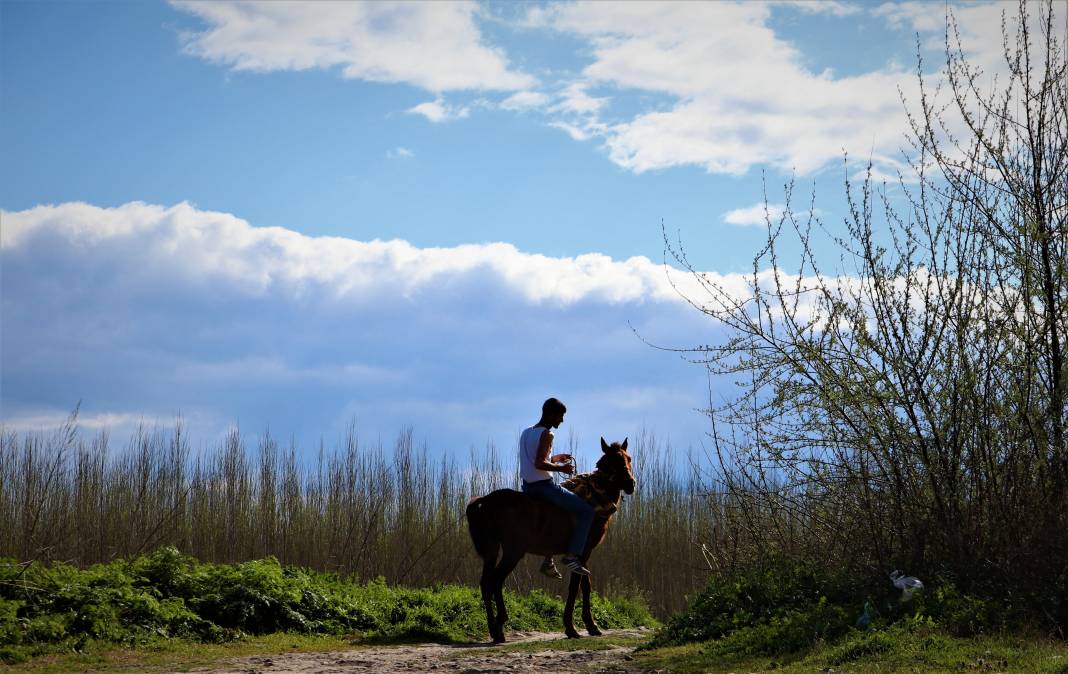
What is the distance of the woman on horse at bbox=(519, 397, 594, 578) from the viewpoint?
10562 millimetres

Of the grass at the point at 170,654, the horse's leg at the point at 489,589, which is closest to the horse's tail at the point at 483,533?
the horse's leg at the point at 489,589

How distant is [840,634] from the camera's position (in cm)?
861

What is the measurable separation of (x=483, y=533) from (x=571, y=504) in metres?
1.03

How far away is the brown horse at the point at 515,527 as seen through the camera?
1084 centimetres

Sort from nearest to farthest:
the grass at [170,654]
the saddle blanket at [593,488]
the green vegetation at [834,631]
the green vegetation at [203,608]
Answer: the green vegetation at [834,631] < the grass at [170,654] < the green vegetation at [203,608] < the saddle blanket at [593,488]

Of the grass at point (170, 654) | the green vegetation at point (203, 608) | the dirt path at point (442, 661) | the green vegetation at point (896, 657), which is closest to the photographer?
the green vegetation at point (896, 657)

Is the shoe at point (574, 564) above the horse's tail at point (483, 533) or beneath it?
beneath

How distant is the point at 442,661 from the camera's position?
9375 millimetres

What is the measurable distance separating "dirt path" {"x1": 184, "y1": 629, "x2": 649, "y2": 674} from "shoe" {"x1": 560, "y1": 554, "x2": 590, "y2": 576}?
770 mm

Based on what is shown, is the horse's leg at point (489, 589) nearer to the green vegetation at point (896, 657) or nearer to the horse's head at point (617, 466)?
the horse's head at point (617, 466)

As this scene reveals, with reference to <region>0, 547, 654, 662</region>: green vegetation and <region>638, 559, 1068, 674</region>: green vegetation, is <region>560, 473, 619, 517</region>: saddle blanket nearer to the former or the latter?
<region>638, 559, 1068, 674</region>: green vegetation

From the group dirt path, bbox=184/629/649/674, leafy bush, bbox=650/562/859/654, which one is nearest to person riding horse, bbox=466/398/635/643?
dirt path, bbox=184/629/649/674

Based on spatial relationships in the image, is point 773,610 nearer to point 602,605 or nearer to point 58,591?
point 602,605

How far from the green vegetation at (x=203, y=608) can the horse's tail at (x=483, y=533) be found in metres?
1.28
